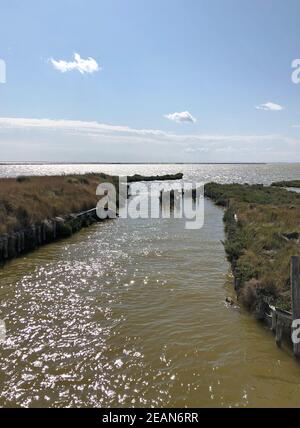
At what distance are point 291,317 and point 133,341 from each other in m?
4.43

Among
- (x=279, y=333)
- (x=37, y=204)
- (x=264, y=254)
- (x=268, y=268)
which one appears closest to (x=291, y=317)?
(x=279, y=333)

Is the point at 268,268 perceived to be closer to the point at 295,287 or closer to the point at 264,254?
the point at 264,254

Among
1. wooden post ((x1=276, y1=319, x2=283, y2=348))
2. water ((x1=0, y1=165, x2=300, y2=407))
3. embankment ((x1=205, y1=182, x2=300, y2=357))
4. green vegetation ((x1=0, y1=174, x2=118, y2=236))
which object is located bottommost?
water ((x1=0, y1=165, x2=300, y2=407))

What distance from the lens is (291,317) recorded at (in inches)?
393

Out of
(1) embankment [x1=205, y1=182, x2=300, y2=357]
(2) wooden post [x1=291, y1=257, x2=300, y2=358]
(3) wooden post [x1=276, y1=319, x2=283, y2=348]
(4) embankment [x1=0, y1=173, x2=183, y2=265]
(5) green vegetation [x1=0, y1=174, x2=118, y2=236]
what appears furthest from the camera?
(5) green vegetation [x1=0, y1=174, x2=118, y2=236]

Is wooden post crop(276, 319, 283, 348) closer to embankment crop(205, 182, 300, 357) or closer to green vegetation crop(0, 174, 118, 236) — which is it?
embankment crop(205, 182, 300, 357)

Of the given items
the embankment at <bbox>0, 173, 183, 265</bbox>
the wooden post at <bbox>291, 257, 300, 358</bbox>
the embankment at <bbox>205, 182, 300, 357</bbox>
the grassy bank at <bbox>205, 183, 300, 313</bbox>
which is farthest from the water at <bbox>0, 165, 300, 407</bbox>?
the embankment at <bbox>0, 173, 183, 265</bbox>

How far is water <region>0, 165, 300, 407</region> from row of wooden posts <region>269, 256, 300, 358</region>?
39 centimetres

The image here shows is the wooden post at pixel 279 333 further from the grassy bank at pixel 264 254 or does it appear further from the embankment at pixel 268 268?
the grassy bank at pixel 264 254

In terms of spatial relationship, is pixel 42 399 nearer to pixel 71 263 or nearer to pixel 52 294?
pixel 52 294

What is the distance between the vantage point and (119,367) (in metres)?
9.48

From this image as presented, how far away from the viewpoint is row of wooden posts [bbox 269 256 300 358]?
9.56 m
